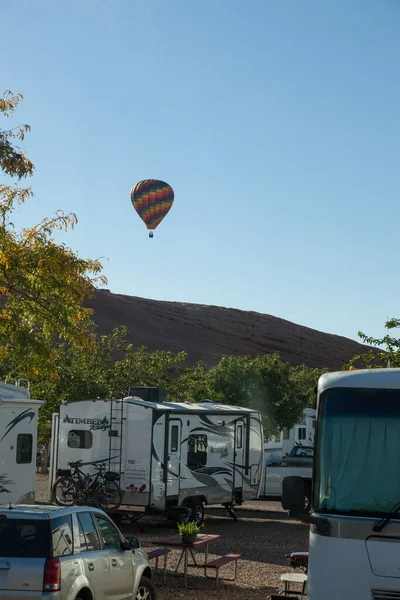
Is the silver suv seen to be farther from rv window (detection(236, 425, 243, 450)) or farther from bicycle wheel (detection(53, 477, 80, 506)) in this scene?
rv window (detection(236, 425, 243, 450))

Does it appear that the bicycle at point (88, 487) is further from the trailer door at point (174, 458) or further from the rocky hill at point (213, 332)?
the rocky hill at point (213, 332)

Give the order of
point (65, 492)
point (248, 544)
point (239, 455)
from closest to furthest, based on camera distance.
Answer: point (248, 544) < point (65, 492) < point (239, 455)

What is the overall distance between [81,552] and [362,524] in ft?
10.5

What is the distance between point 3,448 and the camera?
1881cm

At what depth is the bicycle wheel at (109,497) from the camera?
64.4ft

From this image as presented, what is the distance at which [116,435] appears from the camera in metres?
20.2

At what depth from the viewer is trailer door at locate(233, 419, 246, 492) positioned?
22.8 m

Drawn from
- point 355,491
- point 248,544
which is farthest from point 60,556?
point 248,544

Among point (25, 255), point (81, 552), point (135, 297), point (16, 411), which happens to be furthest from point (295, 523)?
point (135, 297)

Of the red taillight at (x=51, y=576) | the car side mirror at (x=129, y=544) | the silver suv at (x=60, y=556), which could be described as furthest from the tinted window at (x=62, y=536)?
the car side mirror at (x=129, y=544)

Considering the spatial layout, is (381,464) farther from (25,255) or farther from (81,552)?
(25,255)

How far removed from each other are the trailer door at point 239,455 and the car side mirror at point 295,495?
15.2 meters

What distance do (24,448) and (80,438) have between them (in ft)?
5.27

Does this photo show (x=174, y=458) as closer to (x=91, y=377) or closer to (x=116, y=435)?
(x=116, y=435)
